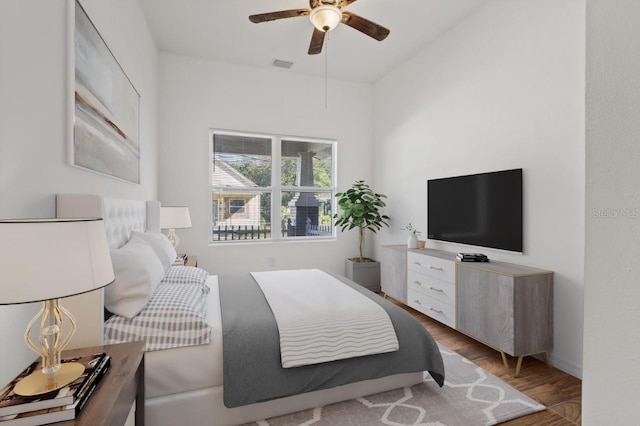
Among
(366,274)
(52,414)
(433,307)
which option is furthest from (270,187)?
(52,414)

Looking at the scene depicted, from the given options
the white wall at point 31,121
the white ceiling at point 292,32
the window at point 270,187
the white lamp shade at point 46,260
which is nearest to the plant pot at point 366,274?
the window at point 270,187

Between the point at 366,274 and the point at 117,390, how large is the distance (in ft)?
12.0

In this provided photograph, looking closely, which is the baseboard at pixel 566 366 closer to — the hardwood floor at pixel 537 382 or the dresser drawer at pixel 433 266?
the hardwood floor at pixel 537 382

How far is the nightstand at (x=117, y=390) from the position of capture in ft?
3.03

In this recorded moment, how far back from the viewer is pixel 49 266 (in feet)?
2.78

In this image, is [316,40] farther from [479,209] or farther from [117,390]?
[117,390]

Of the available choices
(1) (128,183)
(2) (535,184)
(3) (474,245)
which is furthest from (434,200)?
(1) (128,183)

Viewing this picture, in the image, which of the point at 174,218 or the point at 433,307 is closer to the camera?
the point at 433,307

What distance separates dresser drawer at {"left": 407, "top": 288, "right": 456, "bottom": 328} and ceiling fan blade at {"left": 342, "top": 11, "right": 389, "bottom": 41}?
236cm

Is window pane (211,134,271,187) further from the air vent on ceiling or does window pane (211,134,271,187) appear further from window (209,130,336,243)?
the air vent on ceiling

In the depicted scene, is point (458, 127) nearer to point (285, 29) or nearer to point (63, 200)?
point (285, 29)

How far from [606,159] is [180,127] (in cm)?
423

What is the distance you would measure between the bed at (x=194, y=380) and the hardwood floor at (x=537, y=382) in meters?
0.60

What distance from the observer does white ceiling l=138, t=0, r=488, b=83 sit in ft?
9.81
